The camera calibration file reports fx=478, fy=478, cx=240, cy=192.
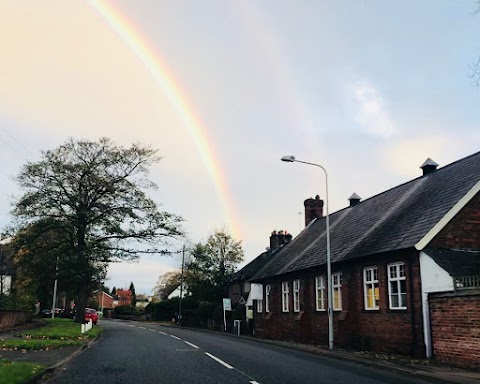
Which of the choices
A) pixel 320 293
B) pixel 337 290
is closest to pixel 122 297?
pixel 320 293

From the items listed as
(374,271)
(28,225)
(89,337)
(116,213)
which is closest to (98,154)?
(116,213)

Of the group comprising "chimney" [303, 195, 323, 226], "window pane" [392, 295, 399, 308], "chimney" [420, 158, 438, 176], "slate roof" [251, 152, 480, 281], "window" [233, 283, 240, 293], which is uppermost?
"chimney" [303, 195, 323, 226]

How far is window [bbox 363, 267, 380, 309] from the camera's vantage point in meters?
20.7

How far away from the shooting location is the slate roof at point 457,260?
643 inches

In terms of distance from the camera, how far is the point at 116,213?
38.6 metres

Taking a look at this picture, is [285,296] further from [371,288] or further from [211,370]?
[211,370]

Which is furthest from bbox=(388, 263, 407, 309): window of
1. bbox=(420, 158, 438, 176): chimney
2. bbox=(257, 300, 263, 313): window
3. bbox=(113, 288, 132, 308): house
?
bbox=(113, 288, 132, 308): house

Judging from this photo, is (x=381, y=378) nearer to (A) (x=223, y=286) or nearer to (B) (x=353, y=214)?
(B) (x=353, y=214)

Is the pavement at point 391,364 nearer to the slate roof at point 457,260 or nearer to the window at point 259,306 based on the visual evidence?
the slate roof at point 457,260

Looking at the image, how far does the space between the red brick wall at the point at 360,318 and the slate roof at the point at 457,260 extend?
0.83 meters

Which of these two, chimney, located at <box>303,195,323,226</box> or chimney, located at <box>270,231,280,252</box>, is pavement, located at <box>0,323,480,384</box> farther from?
chimney, located at <box>270,231,280,252</box>

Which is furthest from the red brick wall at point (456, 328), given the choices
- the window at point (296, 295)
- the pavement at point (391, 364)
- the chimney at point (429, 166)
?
the window at point (296, 295)

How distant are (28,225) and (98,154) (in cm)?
750

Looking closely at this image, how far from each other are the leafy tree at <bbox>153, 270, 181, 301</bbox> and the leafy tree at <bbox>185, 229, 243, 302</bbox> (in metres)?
33.6
